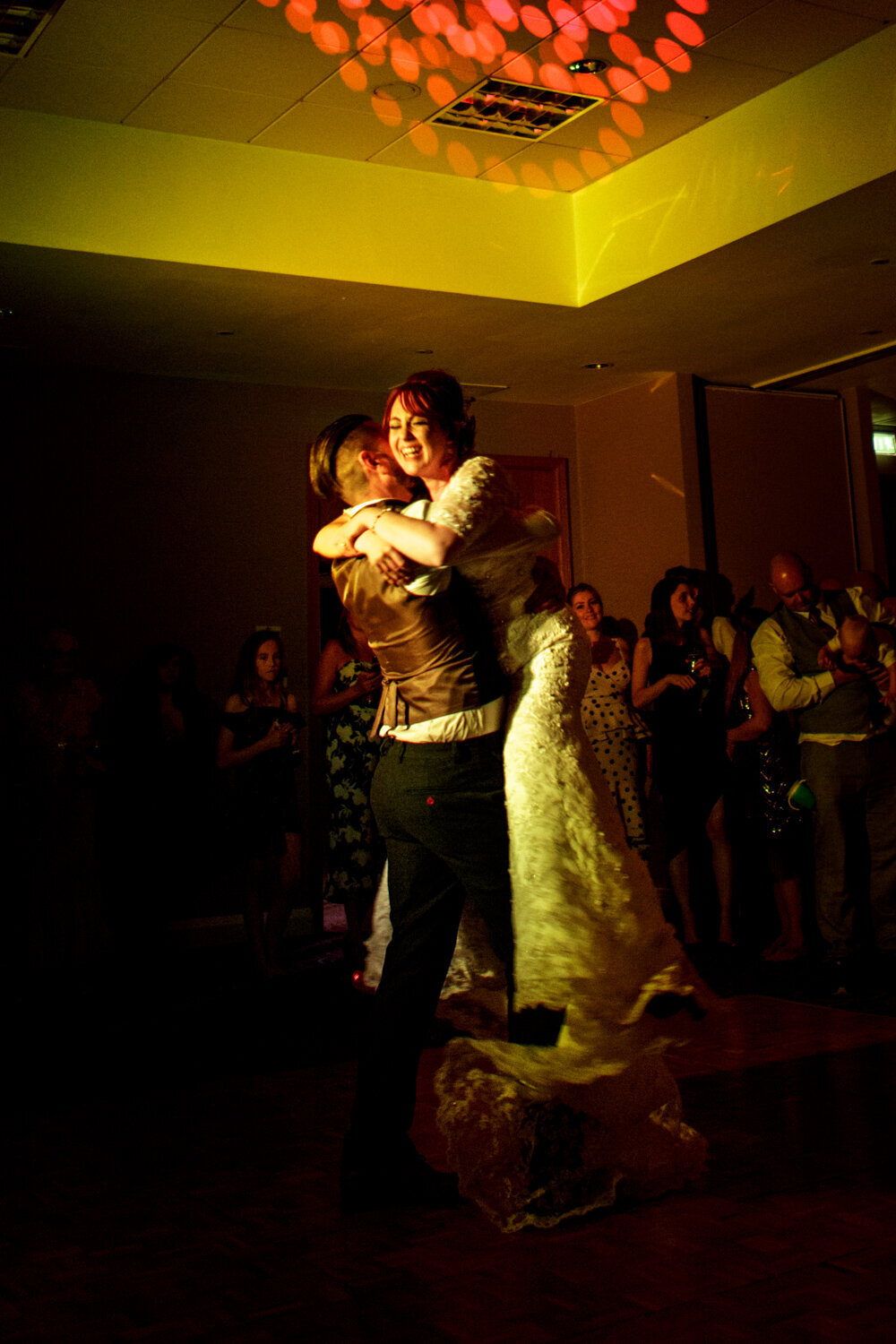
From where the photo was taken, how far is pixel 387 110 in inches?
193

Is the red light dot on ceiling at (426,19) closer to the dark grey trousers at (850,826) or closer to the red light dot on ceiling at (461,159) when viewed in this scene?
the red light dot on ceiling at (461,159)

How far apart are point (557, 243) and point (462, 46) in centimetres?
149

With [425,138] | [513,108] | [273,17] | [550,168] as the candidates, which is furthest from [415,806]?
[550,168]

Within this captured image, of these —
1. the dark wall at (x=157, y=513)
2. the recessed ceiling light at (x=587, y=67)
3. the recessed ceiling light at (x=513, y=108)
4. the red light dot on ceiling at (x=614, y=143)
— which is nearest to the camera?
the recessed ceiling light at (x=587, y=67)

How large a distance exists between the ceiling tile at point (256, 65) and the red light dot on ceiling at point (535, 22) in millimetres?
656

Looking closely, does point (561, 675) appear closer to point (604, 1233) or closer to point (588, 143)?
point (604, 1233)

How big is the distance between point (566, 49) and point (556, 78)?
19cm

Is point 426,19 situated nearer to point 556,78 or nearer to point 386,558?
point 556,78

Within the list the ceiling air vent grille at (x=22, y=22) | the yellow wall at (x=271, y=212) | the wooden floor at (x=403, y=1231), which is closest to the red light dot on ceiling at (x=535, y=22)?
the yellow wall at (x=271, y=212)

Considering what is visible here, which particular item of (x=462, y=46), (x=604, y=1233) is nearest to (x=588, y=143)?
(x=462, y=46)

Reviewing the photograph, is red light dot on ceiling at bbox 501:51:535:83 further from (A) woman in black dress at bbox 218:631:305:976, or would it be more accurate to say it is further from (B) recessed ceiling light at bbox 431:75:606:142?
(A) woman in black dress at bbox 218:631:305:976

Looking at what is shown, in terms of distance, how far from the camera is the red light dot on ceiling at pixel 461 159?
5.34 meters

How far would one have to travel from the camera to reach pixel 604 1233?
230 cm

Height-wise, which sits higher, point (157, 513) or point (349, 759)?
point (157, 513)
